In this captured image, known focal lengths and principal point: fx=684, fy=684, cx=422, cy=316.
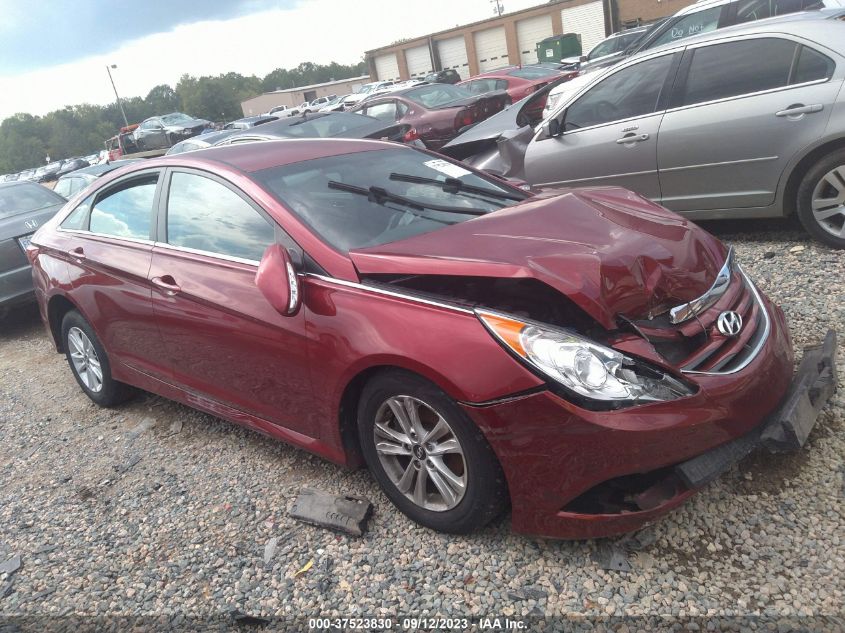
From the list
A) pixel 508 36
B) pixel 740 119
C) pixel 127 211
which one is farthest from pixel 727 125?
pixel 508 36

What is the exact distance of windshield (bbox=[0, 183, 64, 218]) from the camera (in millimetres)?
7666

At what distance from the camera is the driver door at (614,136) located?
17.6ft

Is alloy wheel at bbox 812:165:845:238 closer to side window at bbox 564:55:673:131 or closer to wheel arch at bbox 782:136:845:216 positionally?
wheel arch at bbox 782:136:845:216

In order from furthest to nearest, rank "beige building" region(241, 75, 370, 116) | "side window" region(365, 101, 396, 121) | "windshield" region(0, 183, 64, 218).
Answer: "beige building" region(241, 75, 370, 116)
"side window" region(365, 101, 396, 121)
"windshield" region(0, 183, 64, 218)

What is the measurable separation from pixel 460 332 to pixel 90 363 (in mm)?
3298

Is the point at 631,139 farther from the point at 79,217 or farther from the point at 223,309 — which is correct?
the point at 79,217

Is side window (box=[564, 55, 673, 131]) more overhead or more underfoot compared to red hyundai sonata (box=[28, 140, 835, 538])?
more overhead

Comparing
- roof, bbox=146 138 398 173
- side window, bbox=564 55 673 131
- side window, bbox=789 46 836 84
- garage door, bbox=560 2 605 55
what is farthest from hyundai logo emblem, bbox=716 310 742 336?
garage door, bbox=560 2 605 55

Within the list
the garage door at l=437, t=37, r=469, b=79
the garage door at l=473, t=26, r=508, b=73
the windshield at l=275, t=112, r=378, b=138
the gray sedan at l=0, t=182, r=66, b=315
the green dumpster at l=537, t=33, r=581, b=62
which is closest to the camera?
the gray sedan at l=0, t=182, r=66, b=315

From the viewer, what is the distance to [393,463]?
2.83m

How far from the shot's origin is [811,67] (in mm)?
4602

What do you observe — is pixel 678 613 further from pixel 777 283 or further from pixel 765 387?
pixel 777 283

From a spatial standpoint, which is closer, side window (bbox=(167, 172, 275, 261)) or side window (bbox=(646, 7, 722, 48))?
side window (bbox=(167, 172, 275, 261))

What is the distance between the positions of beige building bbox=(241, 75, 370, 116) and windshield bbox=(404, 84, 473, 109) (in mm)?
58594
